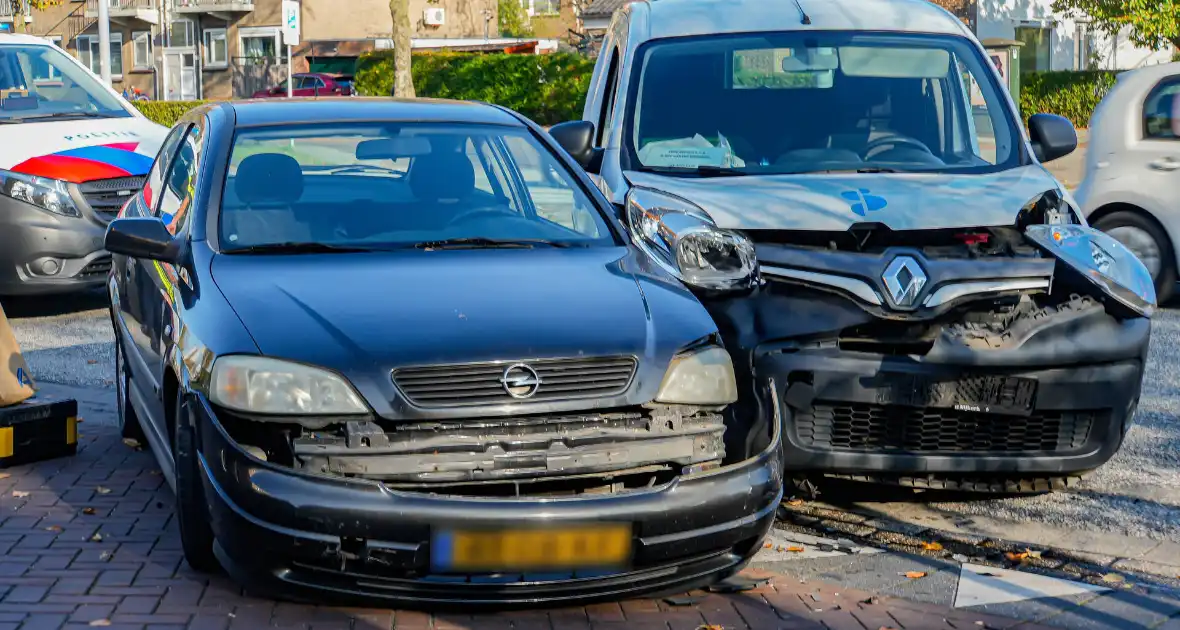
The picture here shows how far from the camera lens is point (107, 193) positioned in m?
10.5

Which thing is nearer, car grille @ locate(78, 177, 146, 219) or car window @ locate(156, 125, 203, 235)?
car window @ locate(156, 125, 203, 235)

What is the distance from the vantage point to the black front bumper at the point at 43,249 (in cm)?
1015

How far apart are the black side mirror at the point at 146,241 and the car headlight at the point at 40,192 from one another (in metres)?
5.34

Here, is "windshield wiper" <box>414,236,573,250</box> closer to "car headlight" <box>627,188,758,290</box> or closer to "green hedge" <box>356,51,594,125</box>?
"car headlight" <box>627,188,758,290</box>

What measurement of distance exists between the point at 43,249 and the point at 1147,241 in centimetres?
742

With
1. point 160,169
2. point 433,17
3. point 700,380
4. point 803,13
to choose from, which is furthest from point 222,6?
point 700,380

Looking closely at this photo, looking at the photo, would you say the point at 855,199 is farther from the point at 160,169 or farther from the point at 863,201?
the point at 160,169

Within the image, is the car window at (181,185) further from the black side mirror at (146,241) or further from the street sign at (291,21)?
the street sign at (291,21)

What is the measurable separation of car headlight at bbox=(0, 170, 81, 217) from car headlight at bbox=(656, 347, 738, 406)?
6.84 meters

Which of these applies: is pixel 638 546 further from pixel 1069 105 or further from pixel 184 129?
pixel 1069 105

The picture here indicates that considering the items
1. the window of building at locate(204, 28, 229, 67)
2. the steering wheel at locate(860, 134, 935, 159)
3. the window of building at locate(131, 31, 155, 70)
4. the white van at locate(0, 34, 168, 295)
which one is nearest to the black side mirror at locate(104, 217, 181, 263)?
the steering wheel at locate(860, 134, 935, 159)

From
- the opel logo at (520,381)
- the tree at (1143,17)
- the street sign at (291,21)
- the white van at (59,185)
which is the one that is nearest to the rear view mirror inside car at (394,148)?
the opel logo at (520,381)

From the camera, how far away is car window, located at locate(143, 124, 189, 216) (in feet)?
20.8

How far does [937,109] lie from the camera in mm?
7090
